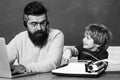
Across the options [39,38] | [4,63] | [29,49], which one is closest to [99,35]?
[39,38]

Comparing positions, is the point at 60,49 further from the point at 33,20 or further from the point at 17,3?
the point at 17,3

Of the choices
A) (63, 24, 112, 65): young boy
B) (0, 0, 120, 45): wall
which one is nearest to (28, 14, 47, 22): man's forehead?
(63, 24, 112, 65): young boy

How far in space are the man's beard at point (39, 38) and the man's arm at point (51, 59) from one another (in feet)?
0.31

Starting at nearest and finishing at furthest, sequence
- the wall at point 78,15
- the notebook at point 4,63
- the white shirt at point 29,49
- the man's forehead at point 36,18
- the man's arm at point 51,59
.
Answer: the notebook at point 4,63 < the man's arm at point 51,59 < the man's forehead at point 36,18 < the white shirt at point 29,49 < the wall at point 78,15

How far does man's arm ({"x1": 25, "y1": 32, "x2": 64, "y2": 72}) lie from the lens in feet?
6.66

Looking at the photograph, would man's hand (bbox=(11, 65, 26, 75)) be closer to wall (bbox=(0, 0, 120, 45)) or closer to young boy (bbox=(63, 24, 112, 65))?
young boy (bbox=(63, 24, 112, 65))

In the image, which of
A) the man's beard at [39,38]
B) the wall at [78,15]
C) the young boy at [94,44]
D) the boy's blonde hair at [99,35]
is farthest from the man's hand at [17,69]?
the wall at [78,15]

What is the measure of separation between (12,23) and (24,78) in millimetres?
1952

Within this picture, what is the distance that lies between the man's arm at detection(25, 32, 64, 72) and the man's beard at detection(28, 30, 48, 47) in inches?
3.7

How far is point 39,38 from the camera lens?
252cm

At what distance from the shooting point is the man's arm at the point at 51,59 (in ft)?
6.66

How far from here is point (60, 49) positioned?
2490mm

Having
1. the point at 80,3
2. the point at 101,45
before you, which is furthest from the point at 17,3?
the point at 101,45

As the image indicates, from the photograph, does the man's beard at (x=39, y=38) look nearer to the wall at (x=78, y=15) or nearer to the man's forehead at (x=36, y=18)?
the man's forehead at (x=36, y=18)
